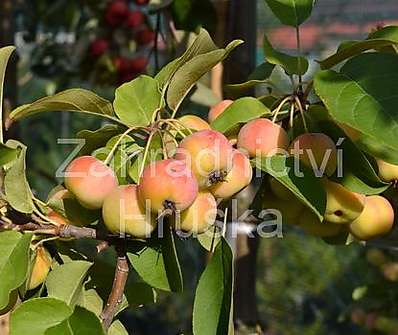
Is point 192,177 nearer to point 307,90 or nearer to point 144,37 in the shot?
point 307,90

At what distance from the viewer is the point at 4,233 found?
0.55 meters

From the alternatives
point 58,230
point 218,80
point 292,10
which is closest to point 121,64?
point 218,80

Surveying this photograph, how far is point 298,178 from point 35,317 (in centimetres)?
20

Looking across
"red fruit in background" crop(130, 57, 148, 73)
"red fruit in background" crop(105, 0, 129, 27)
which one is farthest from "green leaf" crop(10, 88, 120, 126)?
"red fruit in background" crop(105, 0, 129, 27)

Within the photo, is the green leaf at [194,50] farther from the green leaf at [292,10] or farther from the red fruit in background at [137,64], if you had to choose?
the red fruit in background at [137,64]

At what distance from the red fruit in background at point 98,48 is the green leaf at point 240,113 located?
135 centimetres

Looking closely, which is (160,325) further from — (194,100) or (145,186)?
(145,186)

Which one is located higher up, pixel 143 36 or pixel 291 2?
pixel 291 2

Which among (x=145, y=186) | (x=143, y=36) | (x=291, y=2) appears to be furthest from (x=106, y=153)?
(x=143, y=36)

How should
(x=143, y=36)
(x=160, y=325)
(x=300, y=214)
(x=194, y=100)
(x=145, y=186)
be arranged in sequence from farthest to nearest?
(x=160, y=325), (x=143, y=36), (x=194, y=100), (x=300, y=214), (x=145, y=186)

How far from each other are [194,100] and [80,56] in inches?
39.3

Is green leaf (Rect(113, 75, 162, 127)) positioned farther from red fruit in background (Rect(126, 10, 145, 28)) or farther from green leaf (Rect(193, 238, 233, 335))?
red fruit in background (Rect(126, 10, 145, 28))

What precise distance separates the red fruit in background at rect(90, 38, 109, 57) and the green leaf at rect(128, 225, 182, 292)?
141 cm

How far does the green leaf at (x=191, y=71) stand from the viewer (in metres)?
0.57
